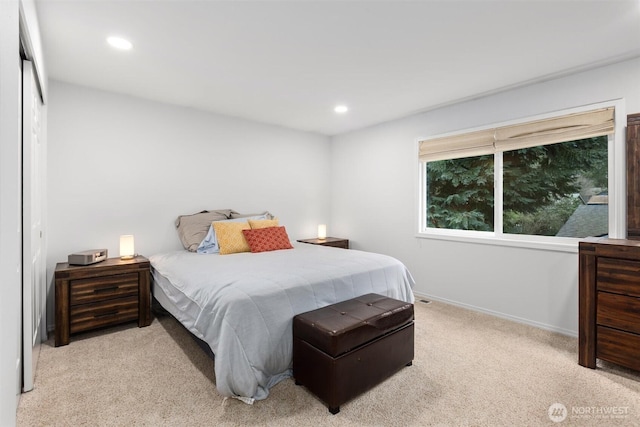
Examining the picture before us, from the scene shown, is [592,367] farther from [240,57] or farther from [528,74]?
[240,57]

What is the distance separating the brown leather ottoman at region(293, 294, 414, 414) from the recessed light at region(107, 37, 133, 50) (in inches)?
93.5

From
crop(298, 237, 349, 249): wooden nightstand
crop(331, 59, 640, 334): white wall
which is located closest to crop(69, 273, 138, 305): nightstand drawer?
crop(298, 237, 349, 249): wooden nightstand

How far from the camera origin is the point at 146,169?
3596mm

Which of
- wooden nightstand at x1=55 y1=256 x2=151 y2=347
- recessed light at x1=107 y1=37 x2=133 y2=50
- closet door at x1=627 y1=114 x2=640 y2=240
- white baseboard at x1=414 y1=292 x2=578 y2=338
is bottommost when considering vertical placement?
white baseboard at x1=414 y1=292 x2=578 y2=338

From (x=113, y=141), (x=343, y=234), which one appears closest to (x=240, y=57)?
(x=113, y=141)

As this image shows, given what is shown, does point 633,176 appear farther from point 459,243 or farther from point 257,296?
point 257,296

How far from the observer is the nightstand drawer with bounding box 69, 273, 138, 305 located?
2758 mm

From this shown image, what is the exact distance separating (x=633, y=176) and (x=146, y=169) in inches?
182

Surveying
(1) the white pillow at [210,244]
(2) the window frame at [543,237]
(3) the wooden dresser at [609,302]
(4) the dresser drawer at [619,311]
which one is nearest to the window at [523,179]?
(2) the window frame at [543,237]

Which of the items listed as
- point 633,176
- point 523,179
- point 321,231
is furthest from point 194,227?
point 633,176

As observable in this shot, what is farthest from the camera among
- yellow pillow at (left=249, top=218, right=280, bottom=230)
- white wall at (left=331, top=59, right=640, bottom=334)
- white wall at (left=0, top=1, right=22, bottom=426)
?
yellow pillow at (left=249, top=218, right=280, bottom=230)

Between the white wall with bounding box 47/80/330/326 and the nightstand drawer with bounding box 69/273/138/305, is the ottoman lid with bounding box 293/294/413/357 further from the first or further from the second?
the white wall with bounding box 47/80/330/326

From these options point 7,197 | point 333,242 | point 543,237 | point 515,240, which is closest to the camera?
point 7,197

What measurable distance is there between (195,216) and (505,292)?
11.8ft
